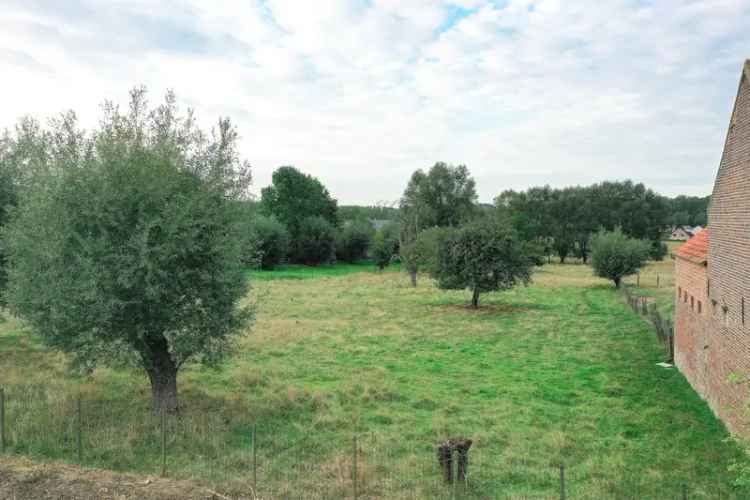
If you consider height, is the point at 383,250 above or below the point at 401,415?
above

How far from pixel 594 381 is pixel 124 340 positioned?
50.1 ft

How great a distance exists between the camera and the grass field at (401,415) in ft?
37.1

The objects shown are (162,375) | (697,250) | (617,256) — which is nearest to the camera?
(162,375)

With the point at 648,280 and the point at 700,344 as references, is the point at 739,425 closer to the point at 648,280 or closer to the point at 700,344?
the point at 700,344

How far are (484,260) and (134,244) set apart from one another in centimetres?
2892

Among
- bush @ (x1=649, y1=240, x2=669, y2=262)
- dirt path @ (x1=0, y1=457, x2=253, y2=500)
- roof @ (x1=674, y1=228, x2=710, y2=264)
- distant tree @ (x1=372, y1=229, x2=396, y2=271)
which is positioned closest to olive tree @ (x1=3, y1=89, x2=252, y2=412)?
dirt path @ (x1=0, y1=457, x2=253, y2=500)

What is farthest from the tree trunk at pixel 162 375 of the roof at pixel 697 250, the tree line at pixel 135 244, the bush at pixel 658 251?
the bush at pixel 658 251

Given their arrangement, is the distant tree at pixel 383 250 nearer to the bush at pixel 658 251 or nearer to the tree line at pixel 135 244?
the bush at pixel 658 251

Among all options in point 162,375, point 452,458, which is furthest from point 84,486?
point 452,458

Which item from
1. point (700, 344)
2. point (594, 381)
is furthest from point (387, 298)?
point (700, 344)

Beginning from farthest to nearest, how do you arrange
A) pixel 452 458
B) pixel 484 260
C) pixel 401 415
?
pixel 484 260
pixel 401 415
pixel 452 458

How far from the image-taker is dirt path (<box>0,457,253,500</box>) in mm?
9742

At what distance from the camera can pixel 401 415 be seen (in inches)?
613

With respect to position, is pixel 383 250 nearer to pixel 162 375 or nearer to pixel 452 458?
pixel 162 375
